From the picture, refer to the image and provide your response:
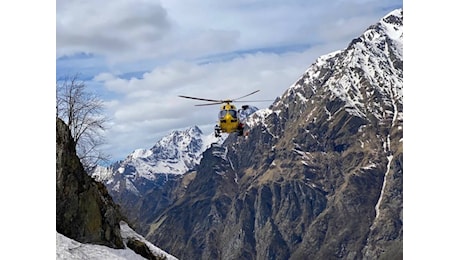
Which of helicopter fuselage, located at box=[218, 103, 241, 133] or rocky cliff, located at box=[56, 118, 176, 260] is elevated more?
helicopter fuselage, located at box=[218, 103, 241, 133]

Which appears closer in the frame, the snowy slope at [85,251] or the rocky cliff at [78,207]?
the snowy slope at [85,251]

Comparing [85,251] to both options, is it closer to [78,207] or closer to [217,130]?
[78,207]

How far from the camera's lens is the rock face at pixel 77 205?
66.3 ft

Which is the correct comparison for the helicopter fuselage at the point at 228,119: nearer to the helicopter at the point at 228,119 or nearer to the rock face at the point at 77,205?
the helicopter at the point at 228,119

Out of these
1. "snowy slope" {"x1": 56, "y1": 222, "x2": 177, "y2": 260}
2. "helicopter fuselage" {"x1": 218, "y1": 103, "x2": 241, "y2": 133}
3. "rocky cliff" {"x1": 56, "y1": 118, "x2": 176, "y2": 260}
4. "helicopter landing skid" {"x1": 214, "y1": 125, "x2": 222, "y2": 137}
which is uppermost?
"helicopter fuselage" {"x1": 218, "y1": 103, "x2": 241, "y2": 133}

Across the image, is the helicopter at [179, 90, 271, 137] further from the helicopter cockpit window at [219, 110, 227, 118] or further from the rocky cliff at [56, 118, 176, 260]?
the rocky cliff at [56, 118, 176, 260]

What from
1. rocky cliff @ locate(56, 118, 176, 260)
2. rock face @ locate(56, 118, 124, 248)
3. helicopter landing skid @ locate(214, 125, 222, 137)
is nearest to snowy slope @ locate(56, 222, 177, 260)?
rocky cliff @ locate(56, 118, 176, 260)

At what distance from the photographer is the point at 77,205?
20859 millimetres

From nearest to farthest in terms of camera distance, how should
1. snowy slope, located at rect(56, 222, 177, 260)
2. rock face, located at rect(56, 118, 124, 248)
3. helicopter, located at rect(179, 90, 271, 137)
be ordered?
1. snowy slope, located at rect(56, 222, 177, 260)
2. rock face, located at rect(56, 118, 124, 248)
3. helicopter, located at rect(179, 90, 271, 137)

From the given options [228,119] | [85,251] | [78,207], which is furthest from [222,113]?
[85,251]

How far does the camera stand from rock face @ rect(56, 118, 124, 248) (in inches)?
796

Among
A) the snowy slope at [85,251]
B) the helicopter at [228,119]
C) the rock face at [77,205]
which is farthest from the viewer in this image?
the helicopter at [228,119]

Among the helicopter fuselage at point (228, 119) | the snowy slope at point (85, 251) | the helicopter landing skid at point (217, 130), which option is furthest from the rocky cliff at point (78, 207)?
the helicopter landing skid at point (217, 130)

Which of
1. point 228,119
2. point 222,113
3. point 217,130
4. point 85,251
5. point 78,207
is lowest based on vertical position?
point 85,251
